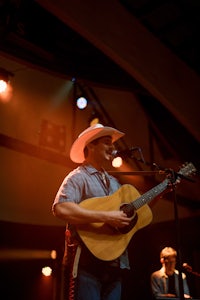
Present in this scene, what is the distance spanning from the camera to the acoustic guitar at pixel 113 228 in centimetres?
218

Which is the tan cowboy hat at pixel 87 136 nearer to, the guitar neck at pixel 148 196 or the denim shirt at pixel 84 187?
the denim shirt at pixel 84 187

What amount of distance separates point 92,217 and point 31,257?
707 centimetres

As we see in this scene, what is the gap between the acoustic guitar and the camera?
2.18 m

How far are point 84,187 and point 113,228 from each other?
322mm

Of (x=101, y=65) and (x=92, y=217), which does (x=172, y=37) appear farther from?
(x=92, y=217)

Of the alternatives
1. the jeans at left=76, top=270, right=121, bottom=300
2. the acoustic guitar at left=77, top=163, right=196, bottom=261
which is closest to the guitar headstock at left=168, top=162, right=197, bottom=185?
the acoustic guitar at left=77, top=163, right=196, bottom=261

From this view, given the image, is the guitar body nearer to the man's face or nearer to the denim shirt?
the denim shirt

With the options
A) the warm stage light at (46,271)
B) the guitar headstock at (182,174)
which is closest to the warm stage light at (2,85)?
the guitar headstock at (182,174)

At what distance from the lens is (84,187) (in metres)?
2.39

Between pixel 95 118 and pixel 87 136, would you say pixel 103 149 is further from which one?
pixel 95 118

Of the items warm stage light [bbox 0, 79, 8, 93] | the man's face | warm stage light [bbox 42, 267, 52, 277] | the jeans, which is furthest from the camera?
warm stage light [bbox 42, 267, 52, 277]

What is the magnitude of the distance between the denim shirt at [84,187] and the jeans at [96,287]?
12cm

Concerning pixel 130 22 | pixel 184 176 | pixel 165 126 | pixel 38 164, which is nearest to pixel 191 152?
pixel 165 126

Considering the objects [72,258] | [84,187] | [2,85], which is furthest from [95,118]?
[72,258]
